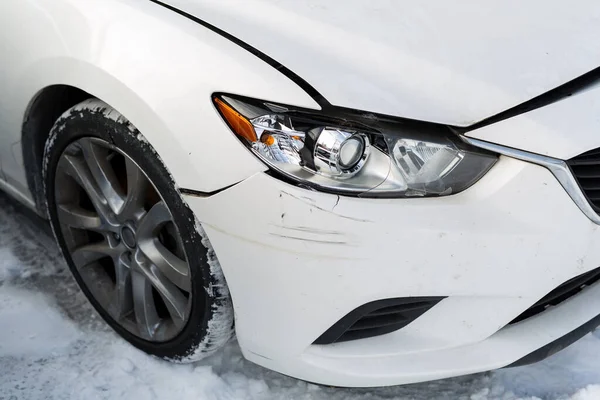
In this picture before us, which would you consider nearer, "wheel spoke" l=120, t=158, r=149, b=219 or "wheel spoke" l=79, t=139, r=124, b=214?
"wheel spoke" l=120, t=158, r=149, b=219

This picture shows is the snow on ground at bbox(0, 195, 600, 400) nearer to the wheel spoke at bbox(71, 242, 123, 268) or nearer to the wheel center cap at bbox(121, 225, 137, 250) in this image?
the wheel spoke at bbox(71, 242, 123, 268)

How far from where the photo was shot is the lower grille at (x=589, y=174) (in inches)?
58.9

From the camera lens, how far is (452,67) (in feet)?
5.00

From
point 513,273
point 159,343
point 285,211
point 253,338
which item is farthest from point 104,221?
point 513,273

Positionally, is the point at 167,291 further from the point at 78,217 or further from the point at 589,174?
the point at 589,174

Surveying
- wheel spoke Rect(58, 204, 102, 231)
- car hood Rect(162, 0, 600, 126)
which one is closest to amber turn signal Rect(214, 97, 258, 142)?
car hood Rect(162, 0, 600, 126)

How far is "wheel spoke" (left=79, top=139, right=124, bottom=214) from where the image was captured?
186 cm

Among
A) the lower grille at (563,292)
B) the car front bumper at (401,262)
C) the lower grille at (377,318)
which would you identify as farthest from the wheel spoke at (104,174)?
the lower grille at (563,292)

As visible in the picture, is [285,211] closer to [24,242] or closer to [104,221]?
[104,221]

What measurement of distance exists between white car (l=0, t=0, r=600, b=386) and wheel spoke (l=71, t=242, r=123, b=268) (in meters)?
0.25

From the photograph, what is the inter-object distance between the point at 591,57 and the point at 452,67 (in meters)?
0.37

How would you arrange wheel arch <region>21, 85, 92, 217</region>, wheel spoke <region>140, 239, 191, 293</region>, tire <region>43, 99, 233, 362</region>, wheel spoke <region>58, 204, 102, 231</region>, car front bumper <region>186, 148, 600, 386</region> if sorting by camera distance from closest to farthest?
1. car front bumper <region>186, 148, 600, 386</region>
2. tire <region>43, 99, 233, 362</region>
3. wheel spoke <region>140, 239, 191, 293</region>
4. wheel arch <region>21, 85, 92, 217</region>
5. wheel spoke <region>58, 204, 102, 231</region>

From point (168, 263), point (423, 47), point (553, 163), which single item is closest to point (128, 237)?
point (168, 263)

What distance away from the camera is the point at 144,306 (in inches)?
77.3
